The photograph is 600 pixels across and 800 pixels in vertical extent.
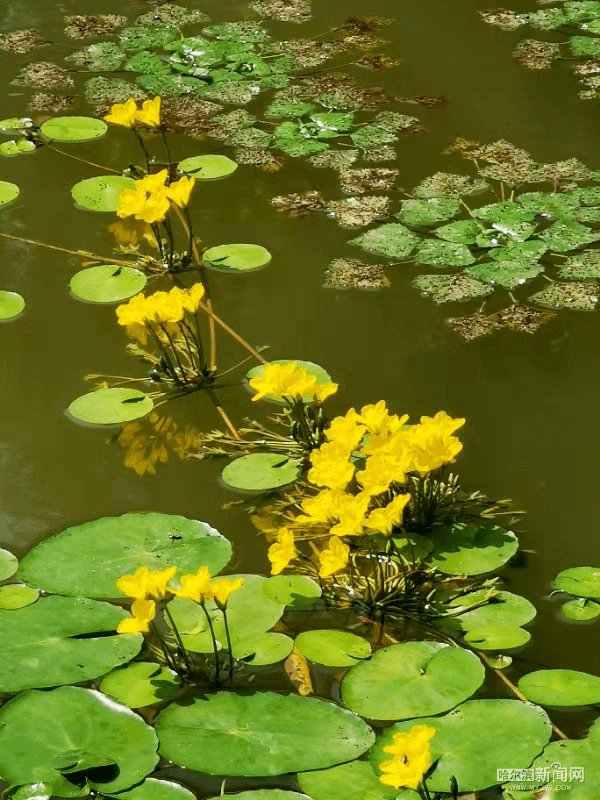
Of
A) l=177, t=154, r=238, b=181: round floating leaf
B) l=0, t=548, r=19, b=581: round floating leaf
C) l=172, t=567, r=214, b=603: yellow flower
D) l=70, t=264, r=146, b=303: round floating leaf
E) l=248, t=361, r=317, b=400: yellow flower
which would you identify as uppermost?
l=248, t=361, r=317, b=400: yellow flower

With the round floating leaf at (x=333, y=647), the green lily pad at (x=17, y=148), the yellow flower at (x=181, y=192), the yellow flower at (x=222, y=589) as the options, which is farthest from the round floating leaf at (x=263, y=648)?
the green lily pad at (x=17, y=148)

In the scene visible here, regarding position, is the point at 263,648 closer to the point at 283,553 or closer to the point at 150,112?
the point at 283,553

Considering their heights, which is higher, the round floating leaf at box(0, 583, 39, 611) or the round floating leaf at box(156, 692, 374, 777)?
the round floating leaf at box(156, 692, 374, 777)

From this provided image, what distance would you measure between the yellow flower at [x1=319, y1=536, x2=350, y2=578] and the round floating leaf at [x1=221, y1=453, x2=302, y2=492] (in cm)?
32

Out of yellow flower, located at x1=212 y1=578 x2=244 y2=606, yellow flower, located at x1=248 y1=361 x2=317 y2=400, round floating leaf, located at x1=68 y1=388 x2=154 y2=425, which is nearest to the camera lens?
yellow flower, located at x1=212 y1=578 x2=244 y2=606

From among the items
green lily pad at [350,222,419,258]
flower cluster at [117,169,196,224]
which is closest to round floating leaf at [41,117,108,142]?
flower cluster at [117,169,196,224]

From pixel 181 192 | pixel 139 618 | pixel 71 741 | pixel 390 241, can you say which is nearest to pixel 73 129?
pixel 181 192

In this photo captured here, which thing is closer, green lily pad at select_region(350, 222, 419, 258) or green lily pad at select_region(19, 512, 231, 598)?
green lily pad at select_region(19, 512, 231, 598)

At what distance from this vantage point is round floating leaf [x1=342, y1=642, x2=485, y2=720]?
1.49 m

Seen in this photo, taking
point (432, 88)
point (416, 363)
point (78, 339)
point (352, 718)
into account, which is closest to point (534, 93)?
point (432, 88)

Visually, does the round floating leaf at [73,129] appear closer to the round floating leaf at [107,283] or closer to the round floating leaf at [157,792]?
the round floating leaf at [107,283]

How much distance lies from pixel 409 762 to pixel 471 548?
56 centimetres

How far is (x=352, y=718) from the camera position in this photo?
149 cm

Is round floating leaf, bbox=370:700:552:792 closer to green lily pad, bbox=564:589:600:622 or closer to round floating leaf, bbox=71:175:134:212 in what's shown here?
green lily pad, bbox=564:589:600:622
